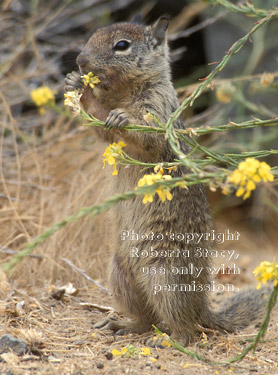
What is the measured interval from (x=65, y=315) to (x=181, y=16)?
5501 mm

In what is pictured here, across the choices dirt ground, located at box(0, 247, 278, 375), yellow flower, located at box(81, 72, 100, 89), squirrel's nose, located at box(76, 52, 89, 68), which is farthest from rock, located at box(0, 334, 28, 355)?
squirrel's nose, located at box(76, 52, 89, 68)

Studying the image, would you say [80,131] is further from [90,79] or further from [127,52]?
[90,79]

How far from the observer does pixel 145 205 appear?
4043 mm

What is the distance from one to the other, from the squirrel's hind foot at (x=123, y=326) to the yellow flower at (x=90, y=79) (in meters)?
1.85

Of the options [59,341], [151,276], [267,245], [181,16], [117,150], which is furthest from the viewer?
[181,16]

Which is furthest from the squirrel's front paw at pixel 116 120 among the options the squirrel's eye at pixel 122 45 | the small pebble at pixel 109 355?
the small pebble at pixel 109 355

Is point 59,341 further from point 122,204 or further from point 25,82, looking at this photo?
point 25,82

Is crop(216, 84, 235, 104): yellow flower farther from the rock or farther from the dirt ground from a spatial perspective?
the rock

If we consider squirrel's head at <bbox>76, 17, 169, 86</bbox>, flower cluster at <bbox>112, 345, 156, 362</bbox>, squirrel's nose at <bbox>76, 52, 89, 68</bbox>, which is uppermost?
squirrel's head at <bbox>76, 17, 169, 86</bbox>

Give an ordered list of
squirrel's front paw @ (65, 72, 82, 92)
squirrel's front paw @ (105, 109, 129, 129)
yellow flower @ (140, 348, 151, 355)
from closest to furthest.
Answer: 1. yellow flower @ (140, 348, 151, 355)
2. squirrel's front paw @ (105, 109, 129, 129)
3. squirrel's front paw @ (65, 72, 82, 92)

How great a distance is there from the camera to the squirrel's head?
4.04 metres

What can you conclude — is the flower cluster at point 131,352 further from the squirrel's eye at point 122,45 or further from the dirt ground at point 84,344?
the squirrel's eye at point 122,45

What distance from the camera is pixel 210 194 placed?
25.9 ft

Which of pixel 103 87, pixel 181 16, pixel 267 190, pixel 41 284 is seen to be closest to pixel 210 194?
pixel 267 190
